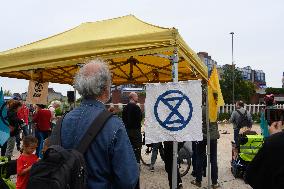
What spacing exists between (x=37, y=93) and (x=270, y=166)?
653 centimetres

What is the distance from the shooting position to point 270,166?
1.98m

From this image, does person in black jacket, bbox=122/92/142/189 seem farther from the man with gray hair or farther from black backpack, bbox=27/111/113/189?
black backpack, bbox=27/111/113/189

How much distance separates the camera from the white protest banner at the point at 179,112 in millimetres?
5078

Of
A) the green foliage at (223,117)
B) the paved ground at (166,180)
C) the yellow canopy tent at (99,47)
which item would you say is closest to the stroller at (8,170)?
the yellow canopy tent at (99,47)

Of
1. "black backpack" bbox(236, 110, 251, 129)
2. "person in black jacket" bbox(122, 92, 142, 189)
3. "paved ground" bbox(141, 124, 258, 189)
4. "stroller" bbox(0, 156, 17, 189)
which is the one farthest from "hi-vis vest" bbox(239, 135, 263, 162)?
"stroller" bbox(0, 156, 17, 189)

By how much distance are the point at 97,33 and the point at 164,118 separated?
1.65 metres

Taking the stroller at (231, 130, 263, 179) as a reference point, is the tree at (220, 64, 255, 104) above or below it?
above

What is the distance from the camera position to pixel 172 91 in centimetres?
511

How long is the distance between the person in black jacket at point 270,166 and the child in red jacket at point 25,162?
339 centimetres

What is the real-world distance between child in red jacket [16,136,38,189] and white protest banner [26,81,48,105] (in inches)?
109

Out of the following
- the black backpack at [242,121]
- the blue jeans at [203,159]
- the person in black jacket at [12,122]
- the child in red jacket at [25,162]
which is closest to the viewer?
the child in red jacket at [25,162]

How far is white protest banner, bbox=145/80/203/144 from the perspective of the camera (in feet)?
16.7

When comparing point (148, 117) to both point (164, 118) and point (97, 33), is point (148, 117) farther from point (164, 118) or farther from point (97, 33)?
point (97, 33)

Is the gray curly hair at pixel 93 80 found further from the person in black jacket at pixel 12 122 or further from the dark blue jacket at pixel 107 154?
the person in black jacket at pixel 12 122
